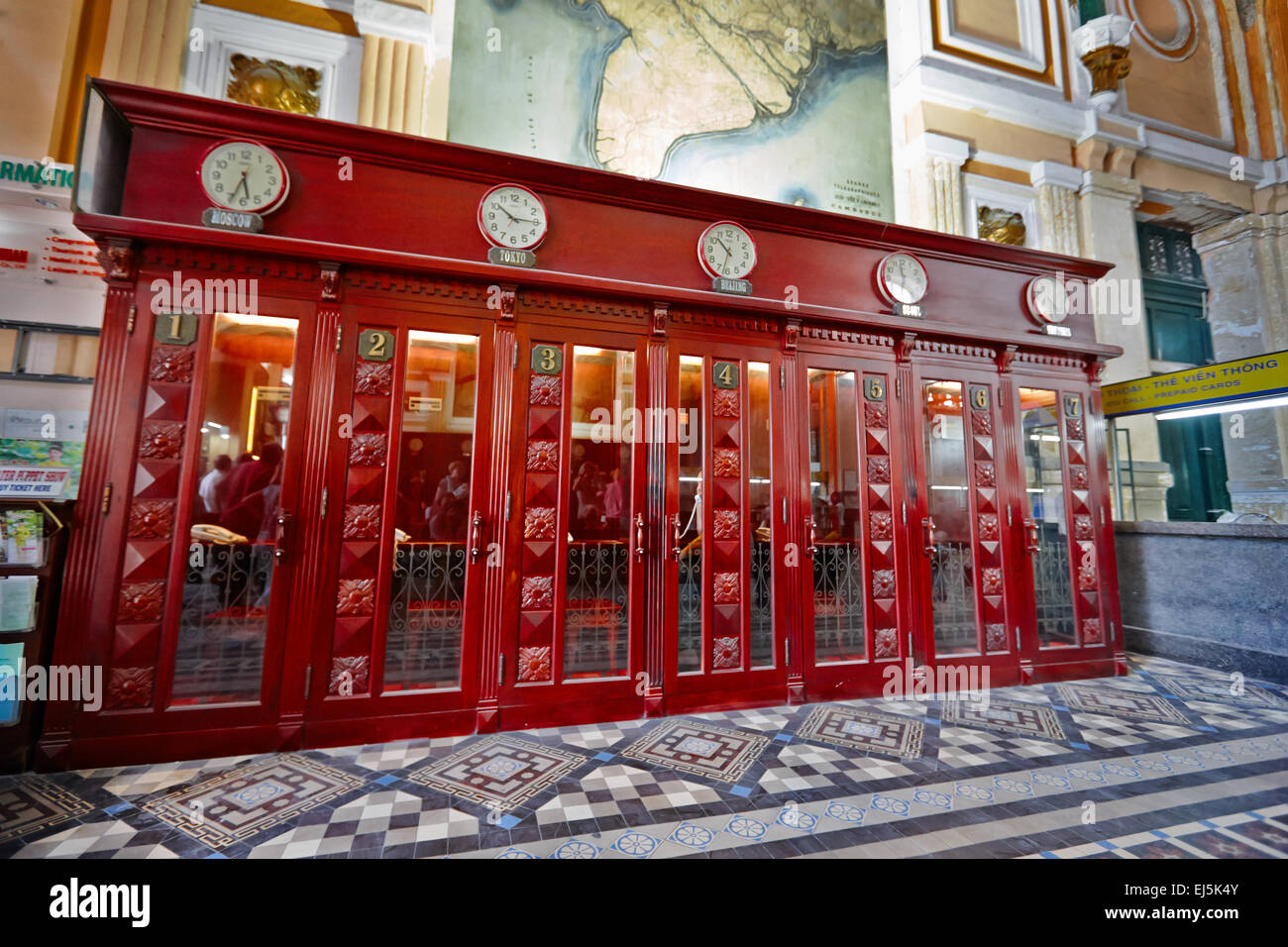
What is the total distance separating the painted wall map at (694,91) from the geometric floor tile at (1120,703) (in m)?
5.89

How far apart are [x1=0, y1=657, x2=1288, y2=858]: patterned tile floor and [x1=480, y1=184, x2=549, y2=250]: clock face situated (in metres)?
3.36

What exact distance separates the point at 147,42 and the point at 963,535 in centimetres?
834

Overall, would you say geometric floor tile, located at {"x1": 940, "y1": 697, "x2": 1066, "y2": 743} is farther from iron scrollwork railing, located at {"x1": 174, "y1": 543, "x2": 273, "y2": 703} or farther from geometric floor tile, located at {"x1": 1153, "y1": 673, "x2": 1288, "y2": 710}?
iron scrollwork railing, located at {"x1": 174, "y1": 543, "x2": 273, "y2": 703}

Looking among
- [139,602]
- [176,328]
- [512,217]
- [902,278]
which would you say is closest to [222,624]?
[139,602]

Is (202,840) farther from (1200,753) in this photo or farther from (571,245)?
(1200,753)

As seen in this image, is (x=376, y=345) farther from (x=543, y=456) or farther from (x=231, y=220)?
(x=543, y=456)

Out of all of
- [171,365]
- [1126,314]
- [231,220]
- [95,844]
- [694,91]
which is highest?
[694,91]

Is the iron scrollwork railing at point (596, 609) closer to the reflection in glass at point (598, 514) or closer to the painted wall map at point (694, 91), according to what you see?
the reflection in glass at point (598, 514)

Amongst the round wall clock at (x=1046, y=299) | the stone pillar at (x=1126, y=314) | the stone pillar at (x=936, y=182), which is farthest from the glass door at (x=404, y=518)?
the stone pillar at (x=1126, y=314)

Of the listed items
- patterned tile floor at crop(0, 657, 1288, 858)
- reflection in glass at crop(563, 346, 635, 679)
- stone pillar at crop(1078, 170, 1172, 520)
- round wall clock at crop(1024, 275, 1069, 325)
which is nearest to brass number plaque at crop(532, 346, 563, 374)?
reflection in glass at crop(563, 346, 635, 679)

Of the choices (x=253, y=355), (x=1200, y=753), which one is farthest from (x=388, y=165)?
(x=1200, y=753)

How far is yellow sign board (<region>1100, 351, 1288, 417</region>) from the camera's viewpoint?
4.91 metres

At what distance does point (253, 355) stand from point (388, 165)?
5.08ft

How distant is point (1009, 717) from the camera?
3.90 metres
